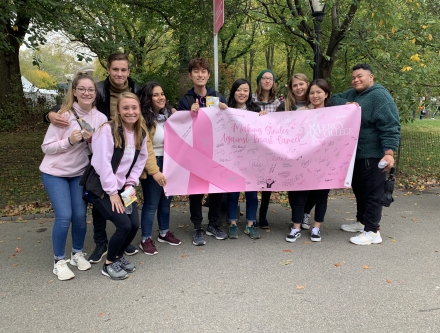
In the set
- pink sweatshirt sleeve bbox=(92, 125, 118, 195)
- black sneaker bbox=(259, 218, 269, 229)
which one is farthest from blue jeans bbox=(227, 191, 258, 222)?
pink sweatshirt sleeve bbox=(92, 125, 118, 195)

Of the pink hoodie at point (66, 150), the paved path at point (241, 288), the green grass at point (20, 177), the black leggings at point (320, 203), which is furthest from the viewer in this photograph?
the green grass at point (20, 177)

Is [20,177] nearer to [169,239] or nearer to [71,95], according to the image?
[169,239]

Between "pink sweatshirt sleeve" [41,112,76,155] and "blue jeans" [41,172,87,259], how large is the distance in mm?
260

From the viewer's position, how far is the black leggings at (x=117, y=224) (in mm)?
3295

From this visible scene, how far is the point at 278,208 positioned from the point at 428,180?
13.3 ft

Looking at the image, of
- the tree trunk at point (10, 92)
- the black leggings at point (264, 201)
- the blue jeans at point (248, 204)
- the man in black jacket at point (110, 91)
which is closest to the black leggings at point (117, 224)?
the man in black jacket at point (110, 91)

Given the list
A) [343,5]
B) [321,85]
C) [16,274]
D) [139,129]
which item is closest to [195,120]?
[139,129]

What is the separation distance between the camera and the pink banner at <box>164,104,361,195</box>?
13.8 ft

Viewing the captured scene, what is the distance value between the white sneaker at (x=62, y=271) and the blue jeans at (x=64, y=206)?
0.07 m

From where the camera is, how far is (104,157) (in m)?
3.19

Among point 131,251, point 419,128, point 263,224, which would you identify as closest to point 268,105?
point 263,224

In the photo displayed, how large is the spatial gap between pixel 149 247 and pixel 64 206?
107cm

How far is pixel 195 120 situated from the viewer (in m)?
4.14

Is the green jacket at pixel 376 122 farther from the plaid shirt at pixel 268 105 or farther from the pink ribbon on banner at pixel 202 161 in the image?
the pink ribbon on banner at pixel 202 161
